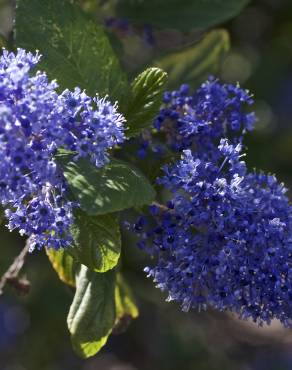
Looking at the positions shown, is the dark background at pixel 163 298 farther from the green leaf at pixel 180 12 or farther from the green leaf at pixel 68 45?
the green leaf at pixel 68 45

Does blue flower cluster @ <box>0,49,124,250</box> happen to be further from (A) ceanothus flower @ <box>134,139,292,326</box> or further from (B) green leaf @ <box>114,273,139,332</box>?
(B) green leaf @ <box>114,273,139,332</box>

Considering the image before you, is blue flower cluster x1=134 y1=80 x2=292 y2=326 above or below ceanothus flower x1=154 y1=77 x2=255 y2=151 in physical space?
below

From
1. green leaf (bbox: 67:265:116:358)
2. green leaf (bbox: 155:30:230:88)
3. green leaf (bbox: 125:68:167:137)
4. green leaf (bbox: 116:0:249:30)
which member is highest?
green leaf (bbox: 116:0:249:30)

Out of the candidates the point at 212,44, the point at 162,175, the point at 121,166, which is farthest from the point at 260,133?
the point at 121,166

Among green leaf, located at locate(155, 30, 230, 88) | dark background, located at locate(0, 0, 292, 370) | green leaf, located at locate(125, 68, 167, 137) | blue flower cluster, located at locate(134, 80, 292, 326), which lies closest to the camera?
blue flower cluster, located at locate(134, 80, 292, 326)

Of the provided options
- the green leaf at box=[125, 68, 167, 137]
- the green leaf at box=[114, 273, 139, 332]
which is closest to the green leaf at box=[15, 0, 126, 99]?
the green leaf at box=[125, 68, 167, 137]

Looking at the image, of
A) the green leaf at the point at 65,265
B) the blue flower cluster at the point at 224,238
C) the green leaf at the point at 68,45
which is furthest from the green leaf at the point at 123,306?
the green leaf at the point at 68,45

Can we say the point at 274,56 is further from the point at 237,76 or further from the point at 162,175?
the point at 162,175

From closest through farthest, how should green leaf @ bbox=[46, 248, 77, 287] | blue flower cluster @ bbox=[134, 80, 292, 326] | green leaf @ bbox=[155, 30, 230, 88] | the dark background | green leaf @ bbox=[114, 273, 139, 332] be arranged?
blue flower cluster @ bbox=[134, 80, 292, 326]
green leaf @ bbox=[46, 248, 77, 287]
green leaf @ bbox=[114, 273, 139, 332]
green leaf @ bbox=[155, 30, 230, 88]
the dark background

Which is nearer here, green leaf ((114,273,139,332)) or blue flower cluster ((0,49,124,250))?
blue flower cluster ((0,49,124,250))
